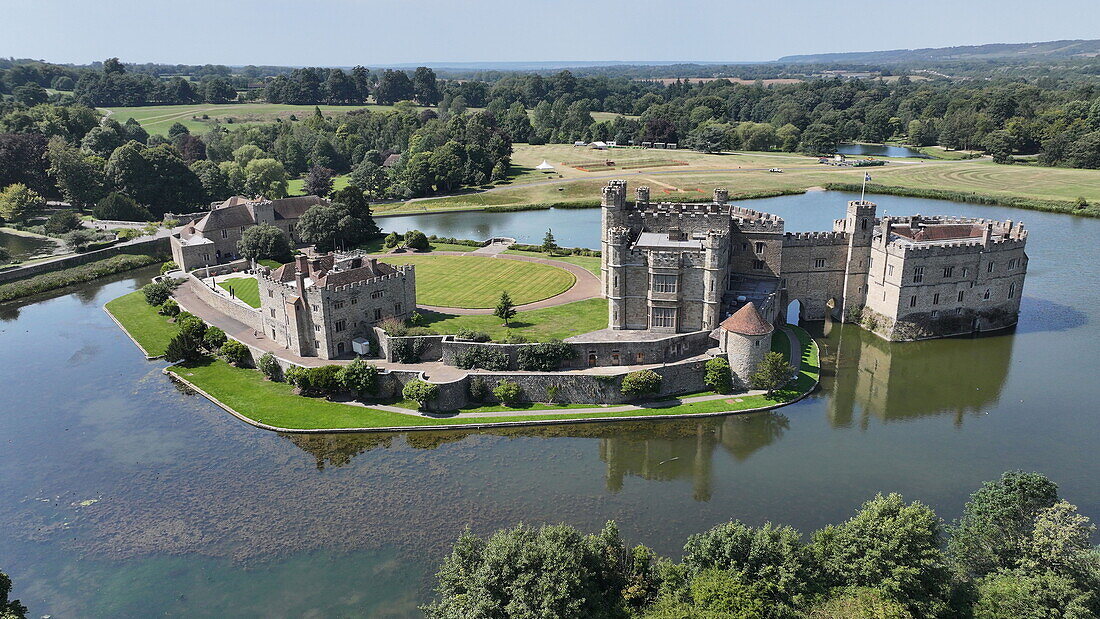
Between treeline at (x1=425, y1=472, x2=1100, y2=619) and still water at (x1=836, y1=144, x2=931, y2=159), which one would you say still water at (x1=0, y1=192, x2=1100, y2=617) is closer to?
treeline at (x1=425, y1=472, x2=1100, y2=619)

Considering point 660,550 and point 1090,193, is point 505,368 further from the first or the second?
point 1090,193

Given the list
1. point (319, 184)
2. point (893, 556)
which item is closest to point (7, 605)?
point (893, 556)

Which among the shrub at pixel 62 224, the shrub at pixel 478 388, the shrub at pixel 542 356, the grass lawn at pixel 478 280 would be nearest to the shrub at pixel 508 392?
the shrub at pixel 478 388

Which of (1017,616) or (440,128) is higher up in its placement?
(440,128)

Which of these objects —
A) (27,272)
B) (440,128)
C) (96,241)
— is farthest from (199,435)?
(440,128)

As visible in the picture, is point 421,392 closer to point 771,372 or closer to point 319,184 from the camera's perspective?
point 771,372

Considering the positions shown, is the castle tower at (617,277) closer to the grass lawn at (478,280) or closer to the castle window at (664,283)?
the castle window at (664,283)

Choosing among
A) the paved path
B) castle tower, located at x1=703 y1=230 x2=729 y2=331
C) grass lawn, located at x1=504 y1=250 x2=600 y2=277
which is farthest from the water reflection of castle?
grass lawn, located at x1=504 y1=250 x2=600 y2=277
